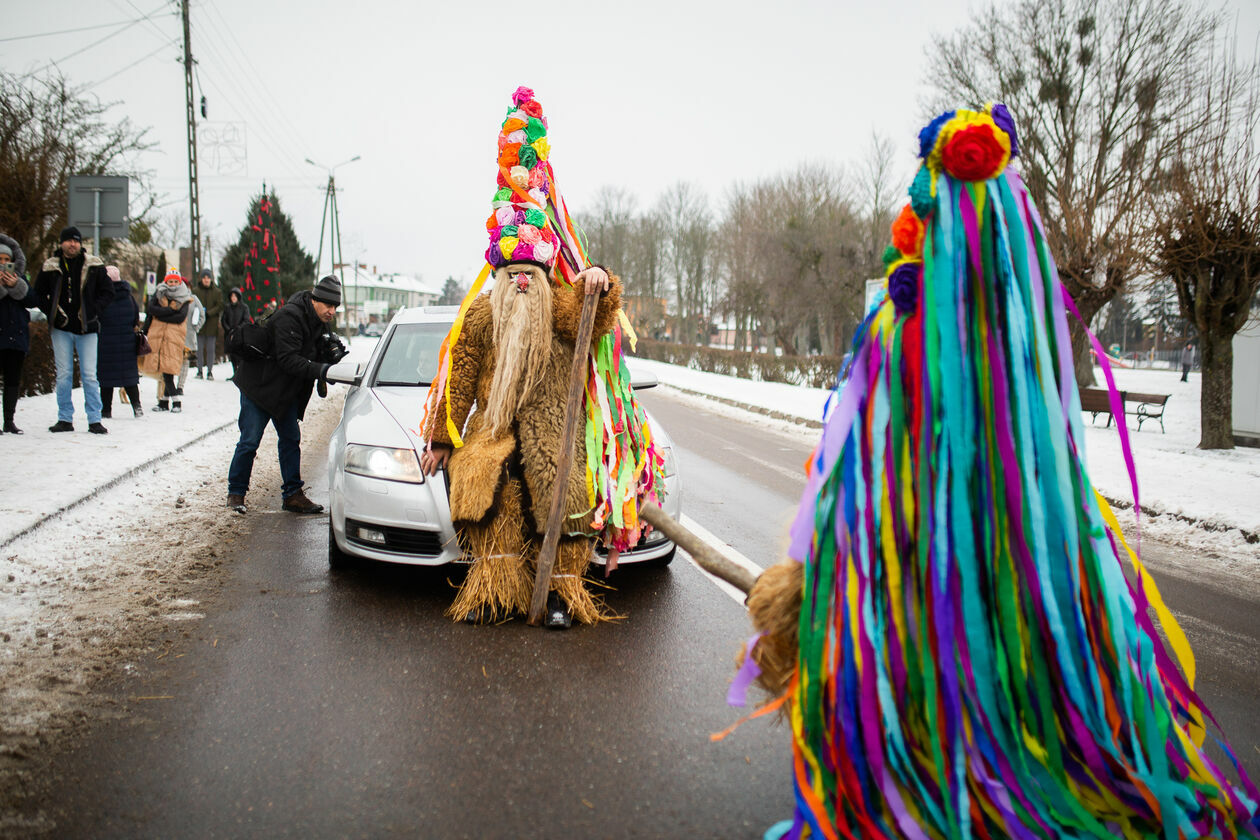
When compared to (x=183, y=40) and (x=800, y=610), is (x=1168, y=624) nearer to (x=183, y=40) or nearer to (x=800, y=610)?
(x=800, y=610)

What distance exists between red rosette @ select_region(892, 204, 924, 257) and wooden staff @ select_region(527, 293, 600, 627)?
6.14 ft

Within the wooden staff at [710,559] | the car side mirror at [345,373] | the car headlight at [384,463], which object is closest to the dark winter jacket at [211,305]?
the car side mirror at [345,373]

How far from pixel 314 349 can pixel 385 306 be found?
11305 cm

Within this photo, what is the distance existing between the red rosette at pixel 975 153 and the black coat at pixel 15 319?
8.74 m

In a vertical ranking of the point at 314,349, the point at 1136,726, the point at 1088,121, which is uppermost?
the point at 1088,121

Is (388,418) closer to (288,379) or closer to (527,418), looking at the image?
(527,418)

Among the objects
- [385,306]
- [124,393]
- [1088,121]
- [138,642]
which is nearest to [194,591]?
[138,642]

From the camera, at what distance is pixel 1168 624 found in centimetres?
211

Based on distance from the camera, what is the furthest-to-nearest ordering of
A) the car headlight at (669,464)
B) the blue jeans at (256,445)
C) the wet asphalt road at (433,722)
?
the blue jeans at (256,445), the car headlight at (669,464), the wet asphalt road at (433,722)

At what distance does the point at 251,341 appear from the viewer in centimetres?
565

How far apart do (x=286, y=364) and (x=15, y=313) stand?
421 cm

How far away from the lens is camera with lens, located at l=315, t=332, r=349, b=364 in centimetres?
605

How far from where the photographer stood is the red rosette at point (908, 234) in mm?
1958

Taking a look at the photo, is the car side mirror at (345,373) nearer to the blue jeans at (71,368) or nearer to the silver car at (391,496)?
the silver car at (391,496)
